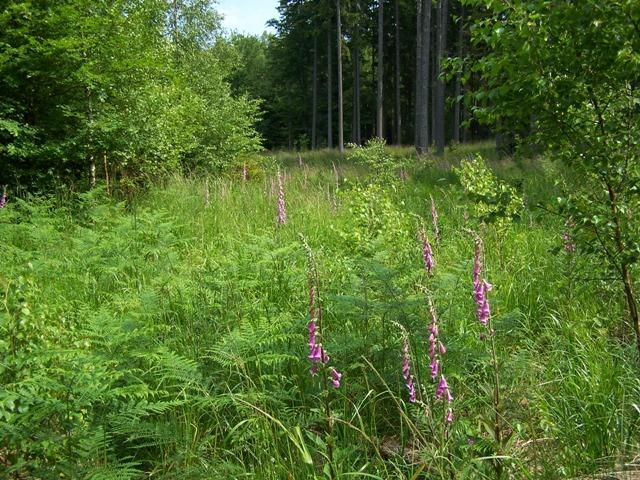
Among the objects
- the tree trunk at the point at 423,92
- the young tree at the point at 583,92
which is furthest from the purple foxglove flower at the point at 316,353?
the tree trunk at the point at 423,92

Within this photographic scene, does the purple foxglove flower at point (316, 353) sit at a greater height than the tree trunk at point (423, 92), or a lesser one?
lesser

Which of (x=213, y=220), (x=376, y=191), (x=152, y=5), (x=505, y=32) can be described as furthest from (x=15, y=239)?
(x=505, y=32)

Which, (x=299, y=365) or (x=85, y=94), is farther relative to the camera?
(x=85, y=94)

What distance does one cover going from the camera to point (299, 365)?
305 cm

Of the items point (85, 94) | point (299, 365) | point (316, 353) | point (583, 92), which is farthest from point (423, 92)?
point (316, 353)

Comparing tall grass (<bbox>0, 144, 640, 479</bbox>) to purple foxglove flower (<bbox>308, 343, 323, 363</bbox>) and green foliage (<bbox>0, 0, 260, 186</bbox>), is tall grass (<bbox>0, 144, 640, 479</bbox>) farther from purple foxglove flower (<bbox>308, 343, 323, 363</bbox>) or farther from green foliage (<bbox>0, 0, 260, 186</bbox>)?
green foliage (<bbox>0, 0, 260, 186</bbox>)

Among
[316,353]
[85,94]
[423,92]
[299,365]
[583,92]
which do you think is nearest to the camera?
[316,353]

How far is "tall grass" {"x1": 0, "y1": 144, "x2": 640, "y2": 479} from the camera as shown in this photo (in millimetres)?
2137

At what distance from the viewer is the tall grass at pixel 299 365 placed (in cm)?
214

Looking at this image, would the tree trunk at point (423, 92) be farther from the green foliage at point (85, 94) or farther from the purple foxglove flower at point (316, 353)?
the purple foxglove flower at point (316, 353)

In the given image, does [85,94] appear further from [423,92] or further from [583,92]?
[423,92]

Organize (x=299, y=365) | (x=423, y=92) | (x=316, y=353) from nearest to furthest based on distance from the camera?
(x=316, y=353), (x=299, y=365), (x=423, y=92)

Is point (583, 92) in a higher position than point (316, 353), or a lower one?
higher

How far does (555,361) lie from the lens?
3.11 metres
